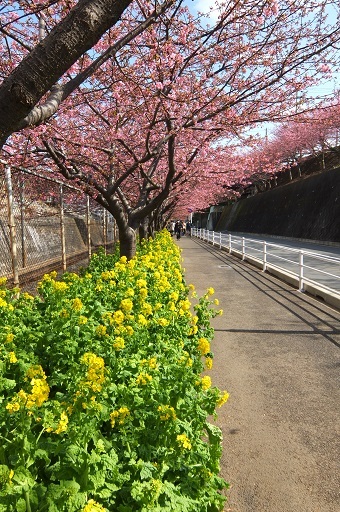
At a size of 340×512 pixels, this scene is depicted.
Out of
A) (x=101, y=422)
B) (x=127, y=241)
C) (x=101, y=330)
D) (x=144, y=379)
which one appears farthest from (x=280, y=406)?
(x=127, y=241)

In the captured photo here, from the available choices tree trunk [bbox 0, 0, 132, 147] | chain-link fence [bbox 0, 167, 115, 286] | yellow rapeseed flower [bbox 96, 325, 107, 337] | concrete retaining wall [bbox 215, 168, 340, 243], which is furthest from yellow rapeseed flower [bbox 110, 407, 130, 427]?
concrete retaining wall [bbox 215, 168, 340, 243]

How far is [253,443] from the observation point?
330cm

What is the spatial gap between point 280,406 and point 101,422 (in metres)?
2.41

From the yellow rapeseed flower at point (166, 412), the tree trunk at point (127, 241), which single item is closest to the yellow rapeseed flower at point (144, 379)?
the yellow rapeseed flower at point (166, 412)

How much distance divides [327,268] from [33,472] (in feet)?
42.4

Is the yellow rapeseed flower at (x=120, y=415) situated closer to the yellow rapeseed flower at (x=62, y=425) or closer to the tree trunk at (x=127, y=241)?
the yellow rapeseed flower at (x=62, y=425)

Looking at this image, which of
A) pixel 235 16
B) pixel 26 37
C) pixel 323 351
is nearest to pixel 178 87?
pixel 235 16

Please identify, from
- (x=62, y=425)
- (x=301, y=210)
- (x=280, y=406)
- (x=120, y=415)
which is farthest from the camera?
(x=301, y=210)

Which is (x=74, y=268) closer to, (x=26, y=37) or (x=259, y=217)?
(x=26, y=37)

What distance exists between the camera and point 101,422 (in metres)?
2.13

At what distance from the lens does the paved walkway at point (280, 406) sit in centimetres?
272

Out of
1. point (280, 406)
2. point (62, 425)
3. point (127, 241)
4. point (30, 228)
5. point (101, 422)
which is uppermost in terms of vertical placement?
point (30, 228)

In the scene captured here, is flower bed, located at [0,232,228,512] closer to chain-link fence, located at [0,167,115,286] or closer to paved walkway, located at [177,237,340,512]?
paved walkway, located at [177,237,340,512]

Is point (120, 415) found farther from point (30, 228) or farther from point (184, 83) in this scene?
point (30, 228)
